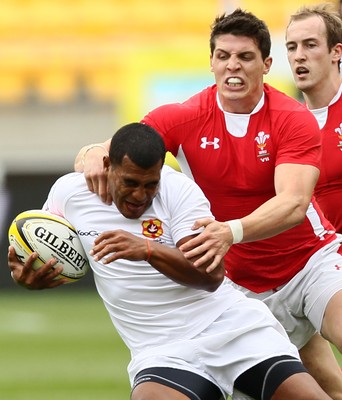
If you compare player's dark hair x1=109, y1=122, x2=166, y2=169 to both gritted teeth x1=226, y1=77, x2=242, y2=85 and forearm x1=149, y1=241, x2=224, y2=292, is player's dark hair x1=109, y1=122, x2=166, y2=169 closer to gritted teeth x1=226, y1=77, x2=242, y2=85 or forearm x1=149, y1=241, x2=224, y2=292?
forearm x1=149, y1=241, x2=224, y2=292

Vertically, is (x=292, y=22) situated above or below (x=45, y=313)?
above

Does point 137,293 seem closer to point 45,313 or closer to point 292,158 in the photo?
point 292,158

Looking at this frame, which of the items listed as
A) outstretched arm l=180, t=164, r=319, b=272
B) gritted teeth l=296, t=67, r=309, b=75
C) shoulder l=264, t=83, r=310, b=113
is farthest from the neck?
outstretched arm l=180, t=164, r=319, b=272

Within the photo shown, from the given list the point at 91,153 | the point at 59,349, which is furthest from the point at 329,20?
the point at 59,349

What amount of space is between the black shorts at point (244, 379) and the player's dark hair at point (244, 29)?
197 centimetres

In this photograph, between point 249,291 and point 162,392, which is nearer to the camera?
point 162,392

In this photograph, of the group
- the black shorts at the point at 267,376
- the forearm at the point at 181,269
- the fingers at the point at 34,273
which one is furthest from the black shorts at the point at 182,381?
the fingers at the point at 34,273

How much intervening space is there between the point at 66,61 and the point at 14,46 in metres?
0.90

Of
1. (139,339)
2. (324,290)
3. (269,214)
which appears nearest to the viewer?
(139,339)

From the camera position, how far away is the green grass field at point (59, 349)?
27.5 feet

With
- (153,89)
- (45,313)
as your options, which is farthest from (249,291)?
(153,89)

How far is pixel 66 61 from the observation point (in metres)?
17.2

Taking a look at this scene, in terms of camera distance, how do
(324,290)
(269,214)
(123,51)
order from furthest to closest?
(123,51) < (324,290) < (269,214)

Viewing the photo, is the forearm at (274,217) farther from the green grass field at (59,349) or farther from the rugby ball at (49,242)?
the green grass field at (59,349)
